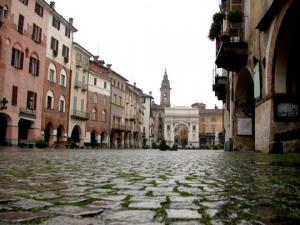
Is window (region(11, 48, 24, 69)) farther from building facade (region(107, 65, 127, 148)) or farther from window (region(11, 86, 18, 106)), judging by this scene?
building facade (region(107, 65, 127, 148))

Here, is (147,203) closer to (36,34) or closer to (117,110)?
(36,34)

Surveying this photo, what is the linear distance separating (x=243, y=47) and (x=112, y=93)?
39.8 metres

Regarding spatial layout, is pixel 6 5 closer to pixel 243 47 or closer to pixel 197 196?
pixel 243 47

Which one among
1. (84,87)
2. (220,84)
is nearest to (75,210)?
(220,84)

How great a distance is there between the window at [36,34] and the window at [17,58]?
3.05 m

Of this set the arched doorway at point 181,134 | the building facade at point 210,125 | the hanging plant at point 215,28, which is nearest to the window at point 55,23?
the hanging plant at point 215,28

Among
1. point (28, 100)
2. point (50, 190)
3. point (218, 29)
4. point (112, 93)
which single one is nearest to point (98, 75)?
point (112, 93)

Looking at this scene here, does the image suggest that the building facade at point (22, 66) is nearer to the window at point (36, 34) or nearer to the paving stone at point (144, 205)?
the window at point (36, 34)

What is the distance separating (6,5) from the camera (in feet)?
95.8

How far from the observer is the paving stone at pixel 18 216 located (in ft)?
6.89

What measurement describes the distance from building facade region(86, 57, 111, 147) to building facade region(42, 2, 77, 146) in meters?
7.19

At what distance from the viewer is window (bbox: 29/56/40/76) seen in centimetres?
3349

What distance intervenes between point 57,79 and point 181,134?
73.9 m

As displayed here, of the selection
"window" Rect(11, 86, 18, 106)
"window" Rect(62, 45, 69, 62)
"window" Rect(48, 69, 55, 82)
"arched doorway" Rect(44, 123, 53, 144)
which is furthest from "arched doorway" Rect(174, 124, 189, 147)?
"window" Rect(11, 86, 18, 106)
